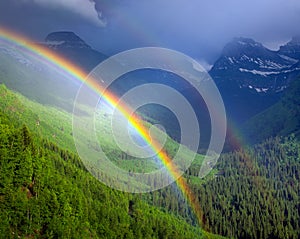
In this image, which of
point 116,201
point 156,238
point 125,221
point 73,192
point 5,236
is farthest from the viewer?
point 116,201

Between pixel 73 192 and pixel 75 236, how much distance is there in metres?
15.9

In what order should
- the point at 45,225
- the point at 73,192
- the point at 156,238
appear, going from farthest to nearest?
Answer: the point at 156,238 < the point at 73,192 < the point at 45,225

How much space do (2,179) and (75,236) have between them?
22.2 meters

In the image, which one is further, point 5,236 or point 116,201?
point 116,201

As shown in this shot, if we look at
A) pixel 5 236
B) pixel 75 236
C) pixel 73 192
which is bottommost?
pixel 5 236

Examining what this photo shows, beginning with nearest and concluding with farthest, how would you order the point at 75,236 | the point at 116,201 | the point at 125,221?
the point at 75,236 → the point at 125,221 → the point at 116,201

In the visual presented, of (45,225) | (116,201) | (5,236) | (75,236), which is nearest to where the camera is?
(5,236)

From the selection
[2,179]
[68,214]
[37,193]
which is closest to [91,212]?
[68,214]

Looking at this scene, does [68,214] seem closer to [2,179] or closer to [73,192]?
[73,192]

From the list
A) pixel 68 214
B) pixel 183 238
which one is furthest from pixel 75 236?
pixel 183 238

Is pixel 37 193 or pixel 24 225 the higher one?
pixel 37 193

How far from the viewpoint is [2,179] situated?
3292 inches

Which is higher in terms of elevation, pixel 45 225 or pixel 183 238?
pixel 183 238

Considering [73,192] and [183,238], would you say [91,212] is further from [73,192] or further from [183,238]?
[183,238]
